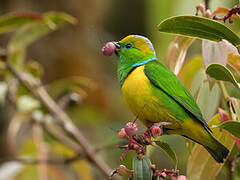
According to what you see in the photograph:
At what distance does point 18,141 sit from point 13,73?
125cm

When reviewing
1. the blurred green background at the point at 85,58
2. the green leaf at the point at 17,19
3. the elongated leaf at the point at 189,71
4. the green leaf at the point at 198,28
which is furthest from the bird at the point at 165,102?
the blurred green background at the point at 85,58

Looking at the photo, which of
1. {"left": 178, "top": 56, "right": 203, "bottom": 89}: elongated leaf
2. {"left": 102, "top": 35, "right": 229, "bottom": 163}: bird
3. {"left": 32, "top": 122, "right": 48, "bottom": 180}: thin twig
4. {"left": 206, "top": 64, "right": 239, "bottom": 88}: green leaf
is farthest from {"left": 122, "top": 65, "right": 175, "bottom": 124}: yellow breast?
{"left": 32, "top": 122, "right": 48, "bottom": 180}: thin twig

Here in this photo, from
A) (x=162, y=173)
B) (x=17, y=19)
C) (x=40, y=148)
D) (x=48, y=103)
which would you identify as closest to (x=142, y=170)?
(x=162, y=173)

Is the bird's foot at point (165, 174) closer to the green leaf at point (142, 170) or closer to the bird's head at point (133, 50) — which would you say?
the green leaf at point (142, 170)

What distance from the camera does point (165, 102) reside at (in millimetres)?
1552

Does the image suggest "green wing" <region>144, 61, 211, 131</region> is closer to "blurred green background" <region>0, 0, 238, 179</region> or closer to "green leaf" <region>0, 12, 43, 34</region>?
"green leaf" <region>0, 12, 43, 34</region>

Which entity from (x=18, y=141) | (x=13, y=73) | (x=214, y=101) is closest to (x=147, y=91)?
(x=214, y=101)

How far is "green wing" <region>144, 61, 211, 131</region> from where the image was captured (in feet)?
4.87

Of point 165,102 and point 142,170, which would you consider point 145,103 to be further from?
point 142,170

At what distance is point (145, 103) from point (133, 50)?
0.83 ft

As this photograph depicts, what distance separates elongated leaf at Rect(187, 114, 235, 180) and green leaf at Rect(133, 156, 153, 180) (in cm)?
36

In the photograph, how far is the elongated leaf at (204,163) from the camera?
4.63ft

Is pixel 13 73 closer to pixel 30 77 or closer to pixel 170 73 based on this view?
pixel 30 77

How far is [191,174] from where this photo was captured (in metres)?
1.43
